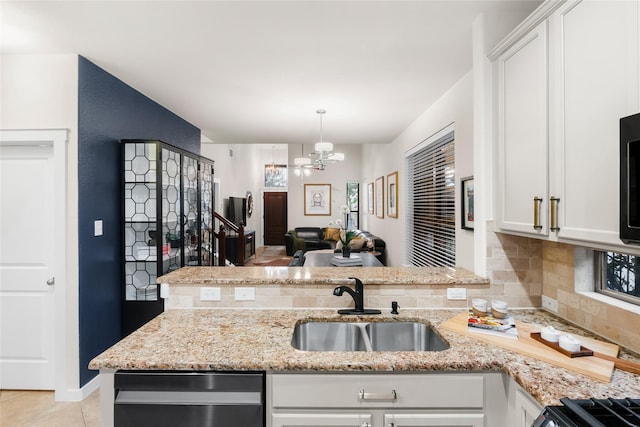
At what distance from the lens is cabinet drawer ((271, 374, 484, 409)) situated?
1.26 meters

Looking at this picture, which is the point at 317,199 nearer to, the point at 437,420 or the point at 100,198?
the point at 100,198

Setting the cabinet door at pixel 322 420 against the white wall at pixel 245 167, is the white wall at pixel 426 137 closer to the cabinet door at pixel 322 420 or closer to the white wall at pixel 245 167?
the cabinet door at pixel 322 420

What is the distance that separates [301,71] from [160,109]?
201 centimetres

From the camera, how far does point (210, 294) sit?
6.30ft

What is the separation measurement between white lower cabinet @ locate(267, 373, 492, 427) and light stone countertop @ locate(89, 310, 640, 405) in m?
0.04

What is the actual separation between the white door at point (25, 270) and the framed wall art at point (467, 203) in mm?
3455

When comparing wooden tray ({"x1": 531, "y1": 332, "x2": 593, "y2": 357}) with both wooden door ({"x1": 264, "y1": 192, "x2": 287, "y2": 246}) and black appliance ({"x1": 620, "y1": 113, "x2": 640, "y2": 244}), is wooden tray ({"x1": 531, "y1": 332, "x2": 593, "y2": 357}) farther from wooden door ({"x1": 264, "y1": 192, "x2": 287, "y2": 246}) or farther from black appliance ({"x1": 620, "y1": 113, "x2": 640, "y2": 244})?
wooden door ({"x1": 264, "y1": 192, "x2": 287, "y2": 246})

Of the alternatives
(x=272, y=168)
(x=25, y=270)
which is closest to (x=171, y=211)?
(x=25, y=270)

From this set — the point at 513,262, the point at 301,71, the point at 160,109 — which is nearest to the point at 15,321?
the point at 160,109

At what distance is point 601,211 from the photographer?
3.78 ft

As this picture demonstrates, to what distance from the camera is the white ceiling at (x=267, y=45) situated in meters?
1.94

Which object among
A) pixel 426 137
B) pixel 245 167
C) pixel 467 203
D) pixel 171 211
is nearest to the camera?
pixel 467 203

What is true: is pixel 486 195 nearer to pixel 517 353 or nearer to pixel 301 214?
pixel 517 353

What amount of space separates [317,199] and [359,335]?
7.70 m
